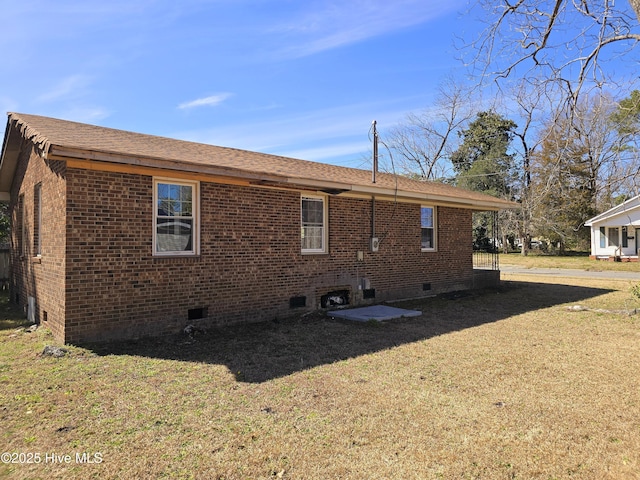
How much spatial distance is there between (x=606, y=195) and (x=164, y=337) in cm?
807

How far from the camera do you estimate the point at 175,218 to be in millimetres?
7465

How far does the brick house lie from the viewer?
21.2 feet

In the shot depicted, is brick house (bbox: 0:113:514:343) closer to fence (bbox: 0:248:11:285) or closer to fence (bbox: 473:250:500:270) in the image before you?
fence (bbox: 0:248:11:285)

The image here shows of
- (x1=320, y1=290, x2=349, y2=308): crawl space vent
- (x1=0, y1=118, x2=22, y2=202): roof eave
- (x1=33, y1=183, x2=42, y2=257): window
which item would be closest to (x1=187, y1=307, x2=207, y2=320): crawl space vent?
(x1=320, y1=290, x2=349, y2=308): crawl space vent

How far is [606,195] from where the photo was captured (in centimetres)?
746

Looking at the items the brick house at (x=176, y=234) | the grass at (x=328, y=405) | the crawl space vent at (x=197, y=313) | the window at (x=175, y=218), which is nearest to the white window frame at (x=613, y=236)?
the brick house at (x=176, y=234)

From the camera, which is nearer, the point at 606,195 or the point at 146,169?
the point at 146,169

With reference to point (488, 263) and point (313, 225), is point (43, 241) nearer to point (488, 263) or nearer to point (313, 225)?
point (313, 225)

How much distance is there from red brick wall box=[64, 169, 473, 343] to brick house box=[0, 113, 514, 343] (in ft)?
0.07

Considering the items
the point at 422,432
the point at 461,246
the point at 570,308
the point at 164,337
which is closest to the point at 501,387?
the point at 422,432

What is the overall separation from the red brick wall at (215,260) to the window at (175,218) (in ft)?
0.50

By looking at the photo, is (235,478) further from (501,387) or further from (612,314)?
(612,314)

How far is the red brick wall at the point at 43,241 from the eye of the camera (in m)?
6.64

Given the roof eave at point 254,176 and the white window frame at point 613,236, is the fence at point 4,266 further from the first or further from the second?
→ the white window frame at point 613,236
